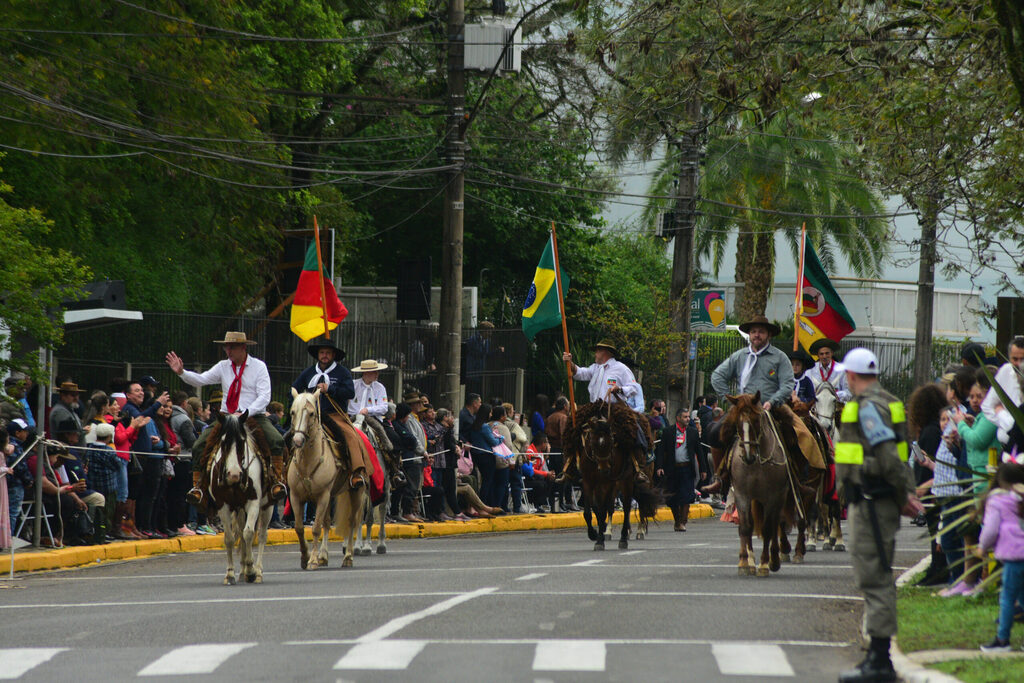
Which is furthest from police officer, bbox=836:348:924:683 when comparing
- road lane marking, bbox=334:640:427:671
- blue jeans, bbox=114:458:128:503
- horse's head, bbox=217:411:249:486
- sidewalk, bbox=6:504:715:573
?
blue jeans, bbox=114:458:128:503

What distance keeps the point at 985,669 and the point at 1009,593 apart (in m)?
1.07

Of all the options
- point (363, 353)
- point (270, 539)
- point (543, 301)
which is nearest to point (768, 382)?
point (543, 301)

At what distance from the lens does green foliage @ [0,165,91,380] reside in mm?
18562

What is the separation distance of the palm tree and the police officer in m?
31.3

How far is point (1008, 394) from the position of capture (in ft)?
45.4

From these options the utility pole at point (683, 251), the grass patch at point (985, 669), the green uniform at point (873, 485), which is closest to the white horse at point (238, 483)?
the green uniform at point (873, 485)

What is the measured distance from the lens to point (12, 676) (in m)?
9.70

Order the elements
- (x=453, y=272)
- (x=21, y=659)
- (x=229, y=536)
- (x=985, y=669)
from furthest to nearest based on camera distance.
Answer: (x=453, y=272)
(x=229, y=536)
(x=21, y=659)
(x=985, y=669)

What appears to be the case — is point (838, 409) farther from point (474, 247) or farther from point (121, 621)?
point (474, 247)

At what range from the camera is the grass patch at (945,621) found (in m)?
10.5

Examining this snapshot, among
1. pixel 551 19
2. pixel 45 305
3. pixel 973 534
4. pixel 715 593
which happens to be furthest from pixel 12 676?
pixel 551 19

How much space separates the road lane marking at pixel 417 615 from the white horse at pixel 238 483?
116 inches

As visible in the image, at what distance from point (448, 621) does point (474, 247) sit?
113 feet

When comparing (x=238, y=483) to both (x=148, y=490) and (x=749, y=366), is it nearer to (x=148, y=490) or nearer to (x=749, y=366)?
(x=749, y=366)
